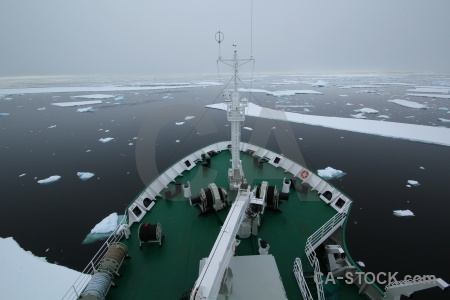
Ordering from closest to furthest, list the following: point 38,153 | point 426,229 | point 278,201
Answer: point 278,201
point 426,229
point 38,153

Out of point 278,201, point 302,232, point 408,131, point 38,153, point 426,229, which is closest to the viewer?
point 302,232

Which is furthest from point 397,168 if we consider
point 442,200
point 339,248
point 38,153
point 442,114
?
point 38,153

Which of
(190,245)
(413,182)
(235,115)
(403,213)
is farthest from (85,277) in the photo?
(413,182)

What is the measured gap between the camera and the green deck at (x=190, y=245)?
6.35 meters

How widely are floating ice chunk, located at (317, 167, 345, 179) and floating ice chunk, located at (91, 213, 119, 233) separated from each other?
1275 centimetres

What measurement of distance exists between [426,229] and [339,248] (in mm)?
6554

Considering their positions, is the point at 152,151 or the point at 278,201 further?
the point at 152,151

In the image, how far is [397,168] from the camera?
1652 cm

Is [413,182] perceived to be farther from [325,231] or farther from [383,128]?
[383,128]

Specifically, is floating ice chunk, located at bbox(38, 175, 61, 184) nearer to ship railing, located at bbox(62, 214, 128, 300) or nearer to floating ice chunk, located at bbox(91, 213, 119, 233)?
floating ice chunk, located at bbox(91, 213, 119, 233)

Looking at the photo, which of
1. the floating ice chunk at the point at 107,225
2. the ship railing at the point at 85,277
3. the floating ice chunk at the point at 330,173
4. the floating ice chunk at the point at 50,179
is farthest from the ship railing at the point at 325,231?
the floating ice chunk at the point at 50,179

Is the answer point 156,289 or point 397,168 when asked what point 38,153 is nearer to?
point 156,289

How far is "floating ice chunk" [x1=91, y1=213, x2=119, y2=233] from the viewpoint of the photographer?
10.6m

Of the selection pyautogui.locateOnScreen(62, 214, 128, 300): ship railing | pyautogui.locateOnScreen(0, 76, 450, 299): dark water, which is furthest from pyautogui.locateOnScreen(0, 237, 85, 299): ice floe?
pyautogui.locateOnScreen(0, 76, 450, 299): dark water
